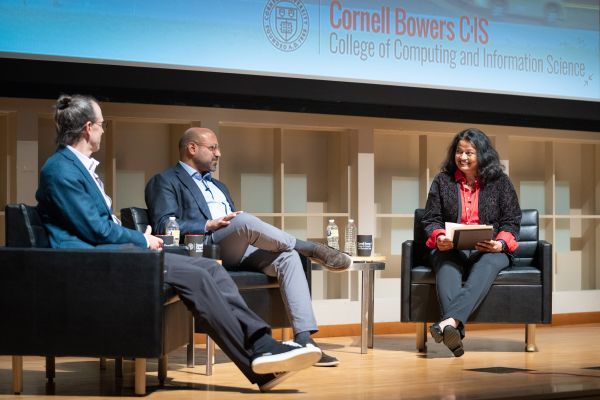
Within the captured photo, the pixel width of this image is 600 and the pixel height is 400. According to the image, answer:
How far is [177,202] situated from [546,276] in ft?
6.18

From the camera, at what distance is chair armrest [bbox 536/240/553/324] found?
4.93m

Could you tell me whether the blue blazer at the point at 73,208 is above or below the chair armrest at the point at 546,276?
Answer: above

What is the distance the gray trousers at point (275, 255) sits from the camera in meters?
4.28

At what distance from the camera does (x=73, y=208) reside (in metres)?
3.59

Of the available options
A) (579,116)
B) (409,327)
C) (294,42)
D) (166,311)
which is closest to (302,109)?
(294,42)

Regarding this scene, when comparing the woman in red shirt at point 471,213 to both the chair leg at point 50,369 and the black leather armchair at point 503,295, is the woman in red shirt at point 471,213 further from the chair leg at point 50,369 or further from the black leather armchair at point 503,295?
the chair leg at point 50,369

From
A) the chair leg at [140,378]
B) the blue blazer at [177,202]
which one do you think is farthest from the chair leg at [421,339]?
the chair leg at [140,378]

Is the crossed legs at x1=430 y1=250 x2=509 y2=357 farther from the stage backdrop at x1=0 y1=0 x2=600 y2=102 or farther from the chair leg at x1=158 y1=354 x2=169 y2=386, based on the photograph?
the stage backdrop at x1=0 y1=0 x2=600 y2=102

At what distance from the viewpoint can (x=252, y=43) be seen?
18.5 feet

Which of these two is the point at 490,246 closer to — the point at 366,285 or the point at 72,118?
the point at 366,285

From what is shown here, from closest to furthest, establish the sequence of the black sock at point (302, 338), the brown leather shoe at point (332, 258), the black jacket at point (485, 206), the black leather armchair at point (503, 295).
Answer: the black sock at point (302, 338), the brown leather shoe at point (332, 258), the black leather armchair at point (503, 295), the black jacket at point (485, 206)

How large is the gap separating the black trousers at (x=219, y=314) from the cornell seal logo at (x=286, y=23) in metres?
2.38

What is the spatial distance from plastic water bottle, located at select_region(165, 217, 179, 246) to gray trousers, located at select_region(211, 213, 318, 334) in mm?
195

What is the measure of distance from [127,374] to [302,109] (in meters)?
2.18
